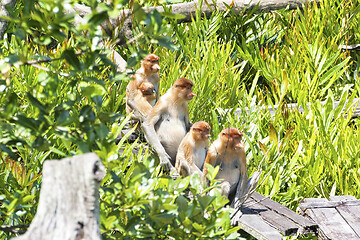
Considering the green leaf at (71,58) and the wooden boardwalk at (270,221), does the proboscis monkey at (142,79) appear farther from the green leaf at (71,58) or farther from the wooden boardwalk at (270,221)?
the green leaf at (71,58)

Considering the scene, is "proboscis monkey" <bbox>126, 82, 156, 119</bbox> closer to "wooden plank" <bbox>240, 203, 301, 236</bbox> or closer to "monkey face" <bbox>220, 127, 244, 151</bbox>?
"monkey face" <bbox>220, 127, 244, 151</bbox>

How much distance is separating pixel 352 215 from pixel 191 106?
6.07 ft

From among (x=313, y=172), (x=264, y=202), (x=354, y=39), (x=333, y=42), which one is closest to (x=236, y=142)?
(x=264, y=202)

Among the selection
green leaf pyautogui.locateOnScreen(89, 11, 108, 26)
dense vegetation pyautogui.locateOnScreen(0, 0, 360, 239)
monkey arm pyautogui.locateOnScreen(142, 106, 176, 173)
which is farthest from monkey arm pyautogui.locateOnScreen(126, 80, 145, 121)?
green leaf pyautogui.locateOnScreen(89, 11, 108, 26)

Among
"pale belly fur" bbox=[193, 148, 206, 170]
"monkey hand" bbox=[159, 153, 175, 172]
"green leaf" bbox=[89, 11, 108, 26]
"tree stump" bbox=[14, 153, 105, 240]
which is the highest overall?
"pale belly fur" bbox=[193, 148, 206, 170]

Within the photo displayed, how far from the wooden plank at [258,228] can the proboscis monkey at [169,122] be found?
2.39 ft

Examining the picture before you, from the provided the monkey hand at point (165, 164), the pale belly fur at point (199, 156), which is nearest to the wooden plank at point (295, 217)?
the pale belly fur at point (199, 156)

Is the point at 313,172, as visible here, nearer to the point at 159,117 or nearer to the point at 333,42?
the point at 159,117

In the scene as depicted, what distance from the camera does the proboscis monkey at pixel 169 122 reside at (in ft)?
14.6

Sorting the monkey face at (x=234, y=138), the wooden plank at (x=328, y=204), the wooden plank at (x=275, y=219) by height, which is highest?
the wooden plank at (x=328, y=204)

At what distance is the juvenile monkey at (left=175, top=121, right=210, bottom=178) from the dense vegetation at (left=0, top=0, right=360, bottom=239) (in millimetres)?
236

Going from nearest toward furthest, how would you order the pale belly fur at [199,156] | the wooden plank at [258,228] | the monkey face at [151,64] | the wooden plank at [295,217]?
the wooden plank at [258,228] < the pale belly fur at [199,156] < the wooden plank at [295,217] < the monkey face at [151,64]

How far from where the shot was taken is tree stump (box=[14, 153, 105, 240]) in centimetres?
157

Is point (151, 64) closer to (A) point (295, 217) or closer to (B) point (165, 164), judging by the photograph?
(B) point (165, 164)
